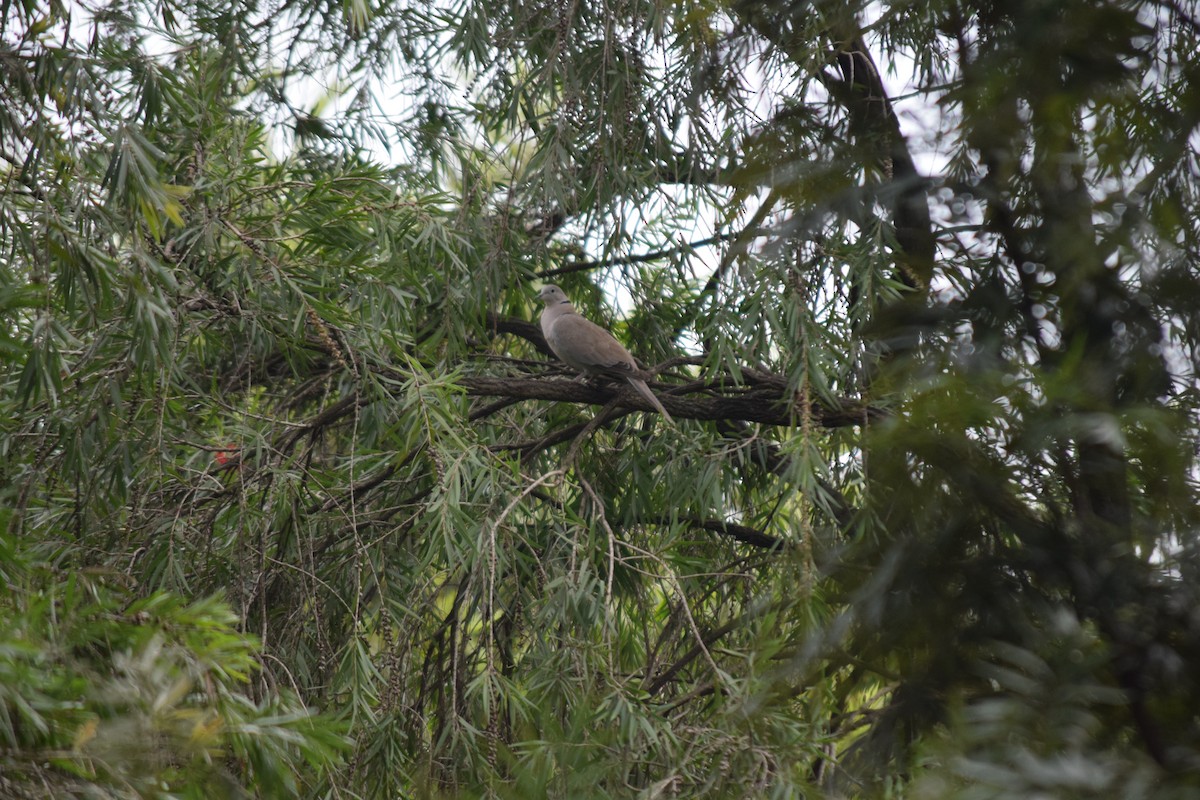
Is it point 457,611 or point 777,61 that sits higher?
point 777,61

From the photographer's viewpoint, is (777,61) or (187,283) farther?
(187,283)

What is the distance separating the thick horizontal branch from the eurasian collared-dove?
0.15 feet

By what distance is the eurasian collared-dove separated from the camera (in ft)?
9.98

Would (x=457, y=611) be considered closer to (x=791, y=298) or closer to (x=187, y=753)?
(x=791, y=298)

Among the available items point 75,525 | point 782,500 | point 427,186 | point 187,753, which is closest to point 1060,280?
point 187,753

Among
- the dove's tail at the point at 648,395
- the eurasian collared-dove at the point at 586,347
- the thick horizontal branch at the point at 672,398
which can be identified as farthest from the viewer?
the eurasian collared-dove at the point at 586,347

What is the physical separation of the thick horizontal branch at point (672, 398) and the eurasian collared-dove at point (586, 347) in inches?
1.8

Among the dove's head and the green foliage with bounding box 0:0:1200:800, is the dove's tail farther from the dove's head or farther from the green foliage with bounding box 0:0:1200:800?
the dove's head

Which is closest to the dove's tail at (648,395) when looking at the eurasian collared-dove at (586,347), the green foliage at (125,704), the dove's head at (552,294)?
the eurasian collared-dove at (586,347)

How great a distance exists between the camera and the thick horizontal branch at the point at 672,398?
2576mm

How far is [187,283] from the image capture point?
8.09 ft

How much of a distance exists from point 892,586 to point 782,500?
1.62 metres

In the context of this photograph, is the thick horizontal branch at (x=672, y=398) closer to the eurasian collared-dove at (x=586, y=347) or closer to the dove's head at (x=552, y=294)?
the eurasian collared-dove at (x=586, y=347)

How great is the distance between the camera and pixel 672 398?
2881 mm
